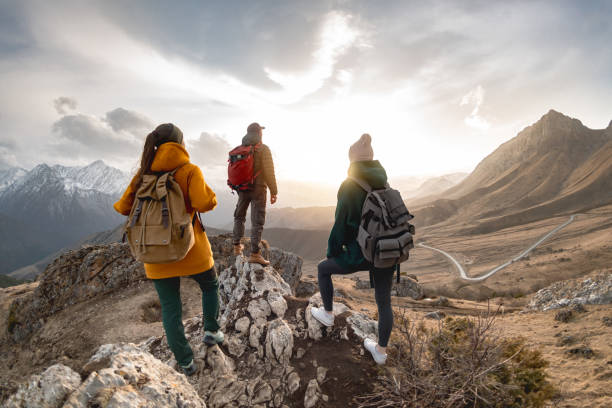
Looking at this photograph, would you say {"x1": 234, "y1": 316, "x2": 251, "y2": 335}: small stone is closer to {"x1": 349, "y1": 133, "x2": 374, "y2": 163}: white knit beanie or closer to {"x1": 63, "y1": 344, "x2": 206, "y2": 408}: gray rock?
{"x1": 63, "y1": 344, "x2": 206, "y2": 408}: gray rock

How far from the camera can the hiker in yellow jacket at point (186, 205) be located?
3.03m

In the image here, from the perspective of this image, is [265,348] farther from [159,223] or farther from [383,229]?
[383,229]

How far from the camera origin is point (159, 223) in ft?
9.18

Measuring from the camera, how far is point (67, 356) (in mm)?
7852

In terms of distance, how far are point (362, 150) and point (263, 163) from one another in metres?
2.36

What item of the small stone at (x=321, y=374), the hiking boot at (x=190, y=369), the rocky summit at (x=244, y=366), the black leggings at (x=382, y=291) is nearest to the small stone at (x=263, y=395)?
the rocky summit at (x=244, y=366)

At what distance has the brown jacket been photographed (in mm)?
4812

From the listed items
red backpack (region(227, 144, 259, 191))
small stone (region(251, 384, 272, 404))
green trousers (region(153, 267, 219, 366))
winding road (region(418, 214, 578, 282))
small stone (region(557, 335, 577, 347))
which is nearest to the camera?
green trousers (region(153, 267, 219, 366))

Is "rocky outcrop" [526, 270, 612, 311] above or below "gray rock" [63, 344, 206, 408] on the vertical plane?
below

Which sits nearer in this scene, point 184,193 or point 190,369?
point 184,193

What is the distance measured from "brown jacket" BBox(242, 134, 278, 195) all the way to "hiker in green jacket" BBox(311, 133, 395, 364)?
6.68 ft

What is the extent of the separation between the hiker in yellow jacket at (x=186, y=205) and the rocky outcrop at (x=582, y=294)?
58.2 ft

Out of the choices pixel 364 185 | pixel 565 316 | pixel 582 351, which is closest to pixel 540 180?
pixel 565 316

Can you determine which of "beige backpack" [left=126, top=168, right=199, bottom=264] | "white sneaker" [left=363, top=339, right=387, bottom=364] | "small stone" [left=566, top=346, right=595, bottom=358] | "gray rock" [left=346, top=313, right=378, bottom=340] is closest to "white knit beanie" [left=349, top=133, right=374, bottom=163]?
"beige backpack" [left=126, top=168, right=199, bottom=264]
